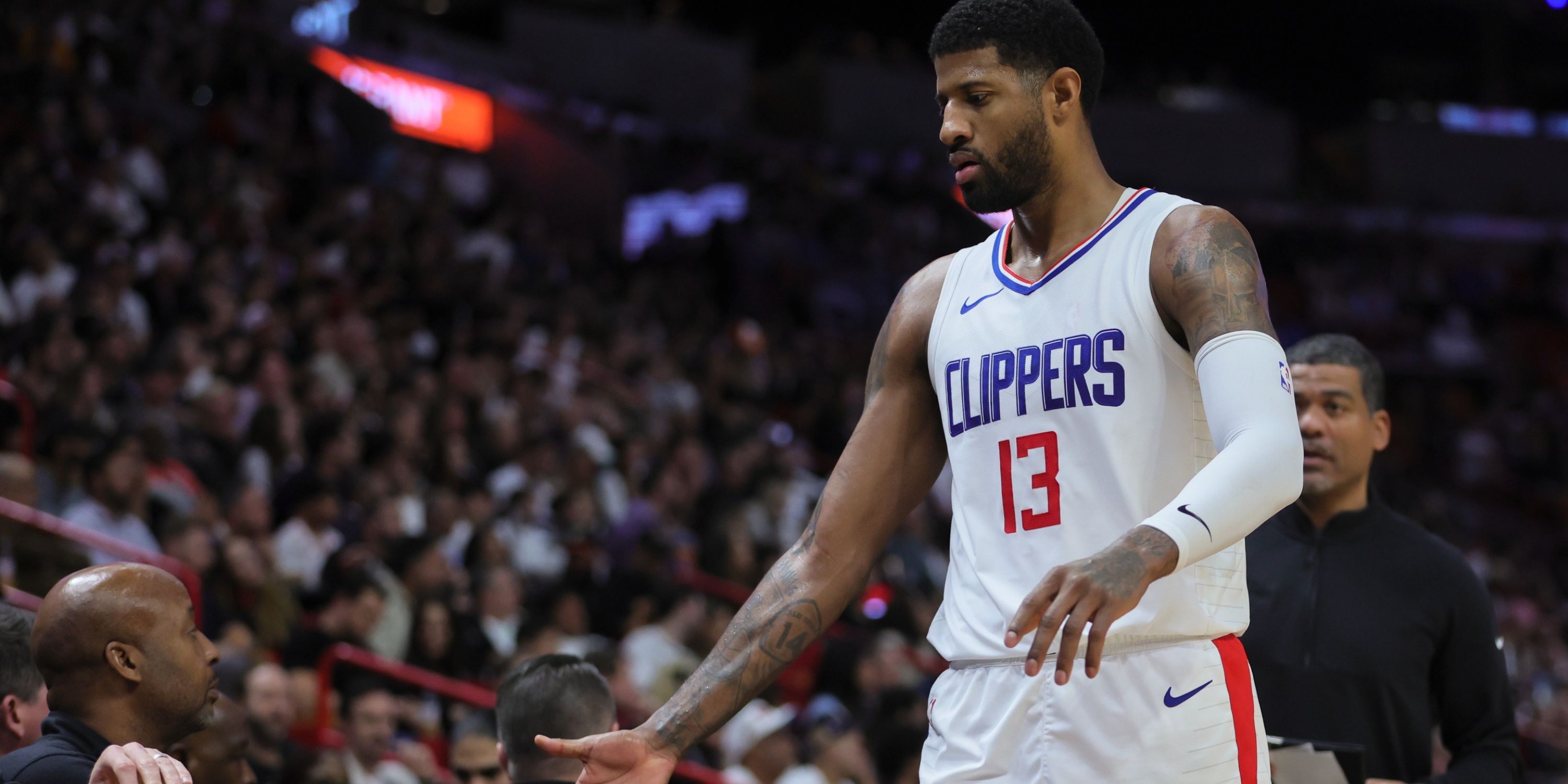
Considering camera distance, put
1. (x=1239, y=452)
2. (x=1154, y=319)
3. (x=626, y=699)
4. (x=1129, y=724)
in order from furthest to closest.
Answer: (x=626, y=699) → (x=1154, y=319) → (x=1129, y=724) → (x=1239, y=452)

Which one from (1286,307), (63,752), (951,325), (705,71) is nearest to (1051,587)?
(951,325)

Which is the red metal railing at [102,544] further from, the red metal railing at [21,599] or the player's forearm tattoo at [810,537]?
the player's forearm tattoo at [810,537]

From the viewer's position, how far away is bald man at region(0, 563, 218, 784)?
292 centimetres

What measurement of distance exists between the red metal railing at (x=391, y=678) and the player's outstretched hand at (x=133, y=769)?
3.48 meters

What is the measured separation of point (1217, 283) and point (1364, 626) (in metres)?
1.37

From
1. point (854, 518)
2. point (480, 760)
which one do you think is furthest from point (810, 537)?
point (480, 760)

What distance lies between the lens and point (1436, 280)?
21.1 m

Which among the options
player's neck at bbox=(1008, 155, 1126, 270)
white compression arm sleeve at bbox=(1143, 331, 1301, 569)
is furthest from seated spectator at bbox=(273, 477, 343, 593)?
white compression arm sleeve at bbox=(1143, 331, 1301, 569)

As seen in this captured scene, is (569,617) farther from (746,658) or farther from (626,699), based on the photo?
(746,658)

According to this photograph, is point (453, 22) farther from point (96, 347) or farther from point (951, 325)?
point (951, 325)

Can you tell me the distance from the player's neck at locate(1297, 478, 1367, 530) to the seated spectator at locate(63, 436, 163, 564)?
5234 mm

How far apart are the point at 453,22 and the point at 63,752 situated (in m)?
18.0

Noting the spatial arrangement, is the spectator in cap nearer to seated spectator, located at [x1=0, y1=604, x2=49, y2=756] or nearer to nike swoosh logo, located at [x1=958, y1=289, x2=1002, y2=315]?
seated spectator, located at [x1=0, y1=604, x2=49, y2=756]

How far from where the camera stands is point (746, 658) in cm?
259
